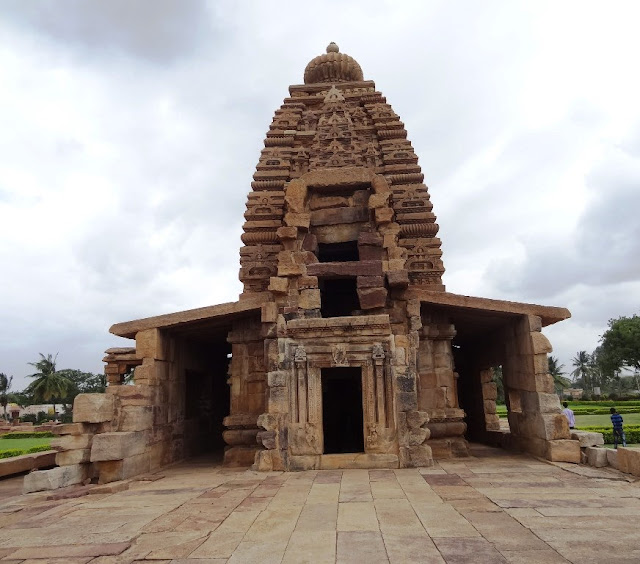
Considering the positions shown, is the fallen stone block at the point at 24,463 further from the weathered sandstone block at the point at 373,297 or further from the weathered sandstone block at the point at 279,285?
the weathered sandstone block at the point at 373,297

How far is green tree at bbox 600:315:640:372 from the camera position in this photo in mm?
41875

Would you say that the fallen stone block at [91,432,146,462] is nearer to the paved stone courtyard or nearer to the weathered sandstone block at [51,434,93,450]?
the weathered sandstone block at [51,434,93,450]

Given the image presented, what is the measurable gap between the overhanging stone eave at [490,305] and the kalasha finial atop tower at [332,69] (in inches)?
349

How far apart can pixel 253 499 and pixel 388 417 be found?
3611 mm

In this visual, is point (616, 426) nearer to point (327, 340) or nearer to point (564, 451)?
point (564, 451)

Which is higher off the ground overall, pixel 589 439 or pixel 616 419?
pixel 616 419

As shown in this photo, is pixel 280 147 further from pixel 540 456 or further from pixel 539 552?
pixel 539 552

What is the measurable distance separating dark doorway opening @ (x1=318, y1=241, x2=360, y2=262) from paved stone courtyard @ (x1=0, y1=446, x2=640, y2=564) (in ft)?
19.0

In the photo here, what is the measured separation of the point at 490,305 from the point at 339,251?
4.24m

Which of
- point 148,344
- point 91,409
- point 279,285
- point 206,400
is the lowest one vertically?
point 91,409

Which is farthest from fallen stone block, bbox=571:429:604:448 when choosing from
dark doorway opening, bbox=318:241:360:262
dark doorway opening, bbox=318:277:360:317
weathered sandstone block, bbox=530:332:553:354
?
dark doorway opening, bbox=318:277:360:317

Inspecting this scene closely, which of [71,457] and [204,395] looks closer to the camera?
[71,457]

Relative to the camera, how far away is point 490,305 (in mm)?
10906

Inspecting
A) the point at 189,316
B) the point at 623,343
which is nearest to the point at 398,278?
the point at 189,316
